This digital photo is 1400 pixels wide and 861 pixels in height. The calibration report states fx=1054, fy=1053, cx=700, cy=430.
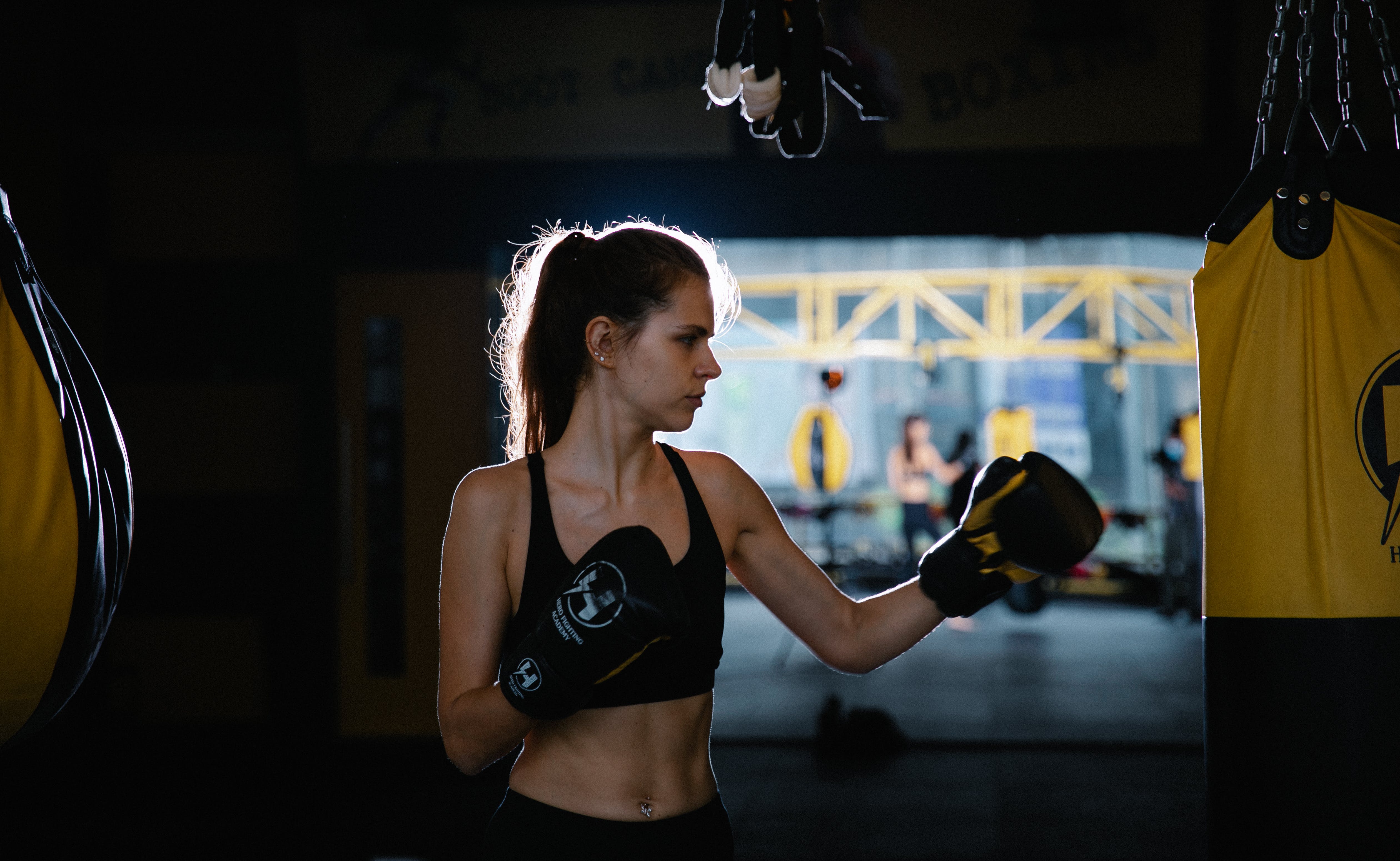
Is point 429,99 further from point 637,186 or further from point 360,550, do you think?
point 360,550

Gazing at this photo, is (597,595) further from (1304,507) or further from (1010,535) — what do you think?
(1304,507)

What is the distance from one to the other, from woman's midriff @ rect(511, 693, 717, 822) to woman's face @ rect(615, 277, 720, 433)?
34 centimetres

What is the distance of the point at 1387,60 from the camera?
1.24 meters

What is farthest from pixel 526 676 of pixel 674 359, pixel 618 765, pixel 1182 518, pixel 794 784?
pixel 1182 518

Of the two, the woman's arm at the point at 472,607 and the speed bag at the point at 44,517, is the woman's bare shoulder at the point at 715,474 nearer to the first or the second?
the woman's arm at the point at 472,607

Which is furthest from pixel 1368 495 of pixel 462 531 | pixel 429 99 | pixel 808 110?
pixel 429 99

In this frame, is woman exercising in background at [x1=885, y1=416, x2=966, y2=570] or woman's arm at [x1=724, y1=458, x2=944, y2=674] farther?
woman exercising in background at [x1=885, y1=416, x2=966, y2=570]

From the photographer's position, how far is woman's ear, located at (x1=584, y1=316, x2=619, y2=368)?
1.24 metres

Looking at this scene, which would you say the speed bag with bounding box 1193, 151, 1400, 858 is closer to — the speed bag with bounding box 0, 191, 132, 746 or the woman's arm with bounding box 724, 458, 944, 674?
the woman's arm with bounding box 724, 458, 944, 674

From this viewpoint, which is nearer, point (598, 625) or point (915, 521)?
point (598, 625)

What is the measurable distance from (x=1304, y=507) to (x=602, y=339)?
0.83m

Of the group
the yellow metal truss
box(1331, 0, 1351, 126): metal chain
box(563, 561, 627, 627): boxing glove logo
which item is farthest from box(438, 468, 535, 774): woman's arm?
the yellow metal truss

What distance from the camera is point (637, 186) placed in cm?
372

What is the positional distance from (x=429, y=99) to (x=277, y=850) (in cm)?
252
